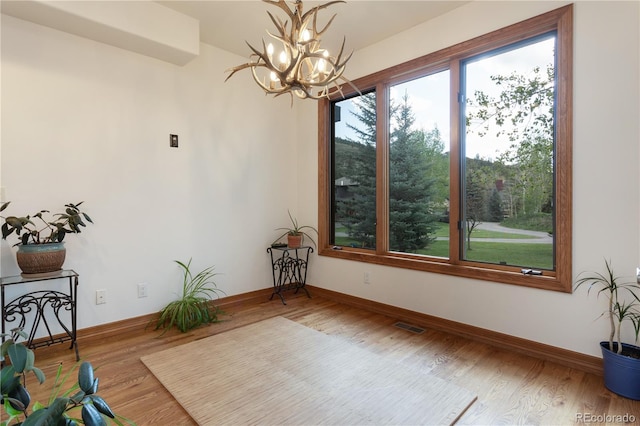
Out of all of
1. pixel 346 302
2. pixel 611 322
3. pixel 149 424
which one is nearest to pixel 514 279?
pixel 611 322

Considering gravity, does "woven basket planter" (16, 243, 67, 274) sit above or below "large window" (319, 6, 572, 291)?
below

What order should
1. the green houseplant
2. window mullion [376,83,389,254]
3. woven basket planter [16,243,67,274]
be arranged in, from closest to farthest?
the green houseplant
woven basket planter [16,243,67,274]
window mullion [376,83,389,254]

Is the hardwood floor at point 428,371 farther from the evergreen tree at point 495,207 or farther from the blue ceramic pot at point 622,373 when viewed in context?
the evergreen tree at point 495,207

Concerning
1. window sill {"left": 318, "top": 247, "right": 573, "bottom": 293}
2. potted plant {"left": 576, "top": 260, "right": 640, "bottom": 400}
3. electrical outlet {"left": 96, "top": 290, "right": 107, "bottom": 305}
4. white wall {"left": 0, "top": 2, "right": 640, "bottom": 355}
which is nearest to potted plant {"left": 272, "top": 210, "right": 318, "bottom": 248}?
white wall {"left": 0, "top": 2, "right": 640, "bottom": 355}

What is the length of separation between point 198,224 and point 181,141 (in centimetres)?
88

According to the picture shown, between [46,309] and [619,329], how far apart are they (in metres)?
4.13

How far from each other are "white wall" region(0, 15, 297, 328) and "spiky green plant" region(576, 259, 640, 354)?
3226 millimetres

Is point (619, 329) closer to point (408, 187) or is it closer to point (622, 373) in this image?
point (622, 373)

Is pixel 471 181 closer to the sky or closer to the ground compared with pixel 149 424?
closer to the sky

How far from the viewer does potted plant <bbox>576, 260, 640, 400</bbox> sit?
1.96 meters

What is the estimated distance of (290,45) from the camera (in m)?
2.00

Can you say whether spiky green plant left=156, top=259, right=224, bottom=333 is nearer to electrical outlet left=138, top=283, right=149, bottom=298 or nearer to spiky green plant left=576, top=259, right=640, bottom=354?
electrical outlet left=138, top=283, right=149, bottom=298

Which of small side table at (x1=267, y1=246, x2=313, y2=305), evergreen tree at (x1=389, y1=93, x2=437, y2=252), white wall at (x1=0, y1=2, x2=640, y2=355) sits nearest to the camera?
white wall at (x1=0, y1=2, x2=640, y2=355)

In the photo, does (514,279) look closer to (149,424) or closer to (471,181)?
(471,181)
